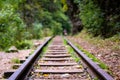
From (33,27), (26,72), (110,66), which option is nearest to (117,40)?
(110,66)

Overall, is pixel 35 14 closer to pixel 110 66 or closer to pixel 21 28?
pixel 21 28

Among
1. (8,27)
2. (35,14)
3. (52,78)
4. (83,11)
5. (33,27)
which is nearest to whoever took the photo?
(52,78)

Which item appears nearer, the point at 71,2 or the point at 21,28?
the point at 21,28

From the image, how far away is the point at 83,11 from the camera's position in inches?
733

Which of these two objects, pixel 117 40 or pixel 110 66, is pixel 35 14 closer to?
pixel 117 40

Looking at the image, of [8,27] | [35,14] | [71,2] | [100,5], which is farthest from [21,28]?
[71,2]

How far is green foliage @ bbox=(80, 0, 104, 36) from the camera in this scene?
51.9ft

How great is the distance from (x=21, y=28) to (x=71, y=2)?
1459 cm

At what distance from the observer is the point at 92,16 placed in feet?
54.4

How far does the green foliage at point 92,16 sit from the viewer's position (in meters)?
15.8

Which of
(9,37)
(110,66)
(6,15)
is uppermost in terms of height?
(6,15)

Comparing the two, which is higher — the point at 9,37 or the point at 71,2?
the point at 71,2

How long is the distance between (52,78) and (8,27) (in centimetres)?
809

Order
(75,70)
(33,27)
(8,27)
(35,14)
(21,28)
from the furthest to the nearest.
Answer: (35,14) → (33,27) → (21,28) → (8,27) → (75,70)
